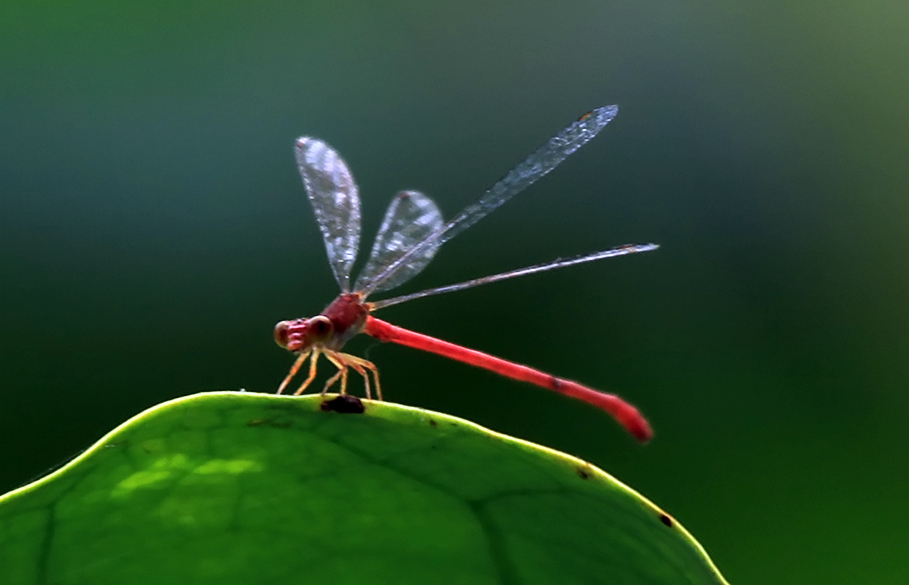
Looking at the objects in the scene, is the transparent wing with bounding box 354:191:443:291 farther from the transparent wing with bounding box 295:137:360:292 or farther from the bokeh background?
the bokeh background

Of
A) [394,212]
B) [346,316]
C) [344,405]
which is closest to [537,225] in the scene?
[394,212]

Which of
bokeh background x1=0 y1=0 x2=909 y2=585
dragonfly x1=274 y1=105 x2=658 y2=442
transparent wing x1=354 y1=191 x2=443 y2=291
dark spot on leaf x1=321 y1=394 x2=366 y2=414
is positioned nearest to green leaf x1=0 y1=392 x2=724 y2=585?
dark spot on leaf x1=321 y1=394 x2=366 y2=414

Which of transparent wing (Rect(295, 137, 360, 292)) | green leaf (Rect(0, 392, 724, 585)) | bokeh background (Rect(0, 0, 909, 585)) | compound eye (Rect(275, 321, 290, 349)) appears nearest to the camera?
green leaf (Rect(0, 392, 724, 585))

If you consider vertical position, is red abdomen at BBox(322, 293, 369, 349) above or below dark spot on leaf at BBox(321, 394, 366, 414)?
below

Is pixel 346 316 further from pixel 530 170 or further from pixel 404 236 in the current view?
pixel 530 170

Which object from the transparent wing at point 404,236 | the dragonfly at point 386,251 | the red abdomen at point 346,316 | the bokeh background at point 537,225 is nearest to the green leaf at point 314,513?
the dragonfly at point 386,251

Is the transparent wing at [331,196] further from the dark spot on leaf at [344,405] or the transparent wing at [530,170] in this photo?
the dark spot on leaf at [344,405]

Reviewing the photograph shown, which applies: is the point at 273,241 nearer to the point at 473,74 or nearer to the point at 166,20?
the point at 166,20

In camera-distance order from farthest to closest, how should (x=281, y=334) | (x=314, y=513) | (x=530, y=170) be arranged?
(x=530, y=170) → (x=281, y=334) → (x=314, y=513)
